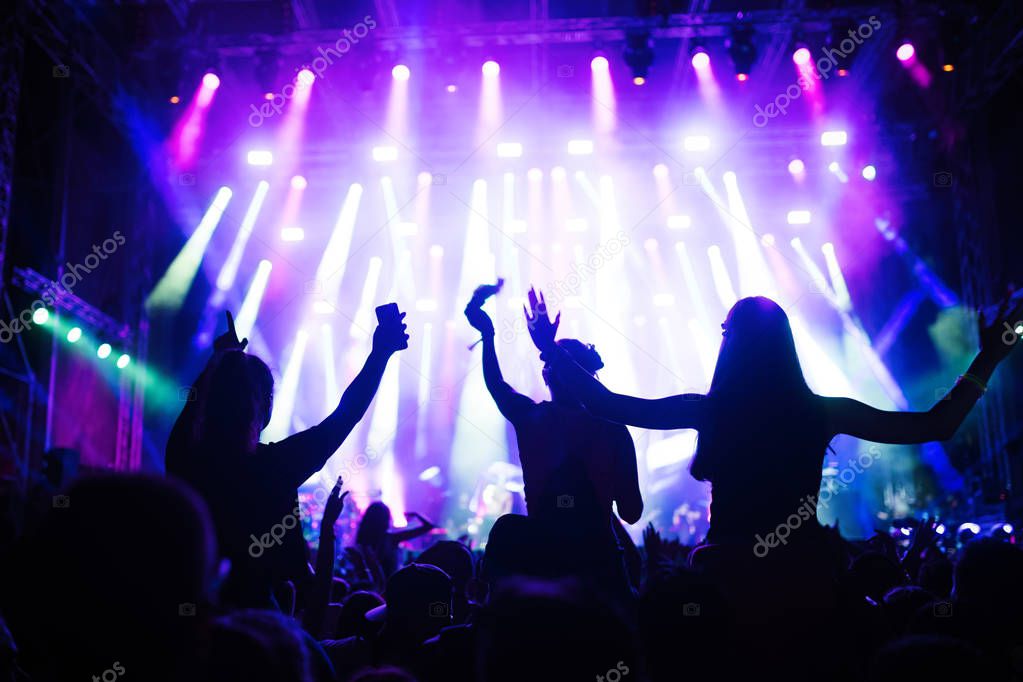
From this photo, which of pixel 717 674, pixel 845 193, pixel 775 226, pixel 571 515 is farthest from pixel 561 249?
pixel 717 674

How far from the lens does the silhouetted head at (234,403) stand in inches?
85.0

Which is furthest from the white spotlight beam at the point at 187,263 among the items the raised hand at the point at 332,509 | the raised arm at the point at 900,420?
the raised arm at the point at 900,420

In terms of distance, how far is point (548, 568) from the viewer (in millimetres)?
2588

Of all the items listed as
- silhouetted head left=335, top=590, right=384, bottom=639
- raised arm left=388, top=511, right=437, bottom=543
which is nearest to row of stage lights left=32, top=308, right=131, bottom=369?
raised arm left=388, top=511, right=437, bottom=543

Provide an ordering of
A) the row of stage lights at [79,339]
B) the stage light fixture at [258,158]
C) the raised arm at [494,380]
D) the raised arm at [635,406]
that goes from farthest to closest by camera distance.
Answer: the stage light fixture at [258,158] < the row of stage lights at [79,339] < the raised arm at [494,380] < the raised arm at [635,406]

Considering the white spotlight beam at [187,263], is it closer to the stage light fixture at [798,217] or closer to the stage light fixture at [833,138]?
the stage light fixture at [833,138]

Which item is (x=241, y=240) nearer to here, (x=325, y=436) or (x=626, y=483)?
(x=626, y=483)

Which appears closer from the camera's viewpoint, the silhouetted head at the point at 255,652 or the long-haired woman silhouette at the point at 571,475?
the silhouetted head at the point at 255,652

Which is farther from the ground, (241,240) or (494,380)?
(241,240)

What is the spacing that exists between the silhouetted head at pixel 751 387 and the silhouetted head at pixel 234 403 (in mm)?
1288

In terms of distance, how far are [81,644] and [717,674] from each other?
1107mm

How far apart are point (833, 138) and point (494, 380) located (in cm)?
1196

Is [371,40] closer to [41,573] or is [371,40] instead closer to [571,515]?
[571,515]

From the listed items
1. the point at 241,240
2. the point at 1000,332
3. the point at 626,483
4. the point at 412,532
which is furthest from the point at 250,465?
the point at 241,240
